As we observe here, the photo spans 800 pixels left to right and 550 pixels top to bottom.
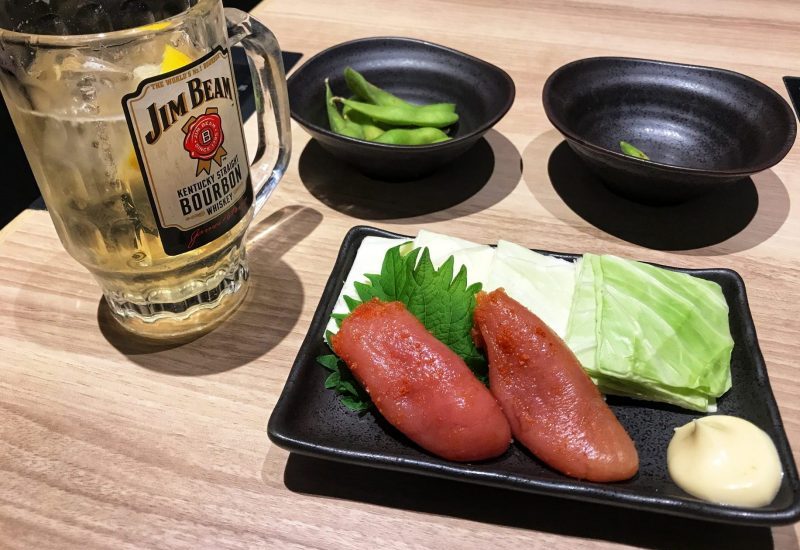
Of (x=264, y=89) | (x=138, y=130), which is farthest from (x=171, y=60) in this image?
(x=264, y=89)

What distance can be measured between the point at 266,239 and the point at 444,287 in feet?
1.36

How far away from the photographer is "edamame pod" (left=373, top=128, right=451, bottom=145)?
1.29m

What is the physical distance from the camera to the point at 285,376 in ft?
3.10

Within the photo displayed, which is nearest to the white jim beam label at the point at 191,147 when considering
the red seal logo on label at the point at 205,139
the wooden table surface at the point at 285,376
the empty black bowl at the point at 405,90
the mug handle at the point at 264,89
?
the red seal logo on label at the point at 205,139

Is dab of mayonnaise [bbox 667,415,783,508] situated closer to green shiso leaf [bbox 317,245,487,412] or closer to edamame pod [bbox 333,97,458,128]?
green shiso leaf [bbox 317,245,487,412]

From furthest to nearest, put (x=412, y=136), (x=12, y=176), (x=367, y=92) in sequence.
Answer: (x=12, y=176) < (x=367, y=92) < (x=412, y=136)

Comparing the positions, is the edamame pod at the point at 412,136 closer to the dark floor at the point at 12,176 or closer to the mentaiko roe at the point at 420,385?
the mentaiko roe at the point at 420,385

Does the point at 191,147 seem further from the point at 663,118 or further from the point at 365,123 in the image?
the point at 663,118

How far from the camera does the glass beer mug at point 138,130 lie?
75 centimetres

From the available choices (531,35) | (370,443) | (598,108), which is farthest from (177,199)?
(531,35)

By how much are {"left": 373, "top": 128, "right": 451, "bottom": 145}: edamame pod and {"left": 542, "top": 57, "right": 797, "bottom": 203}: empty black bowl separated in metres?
0.22

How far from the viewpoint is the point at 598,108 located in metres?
1.39

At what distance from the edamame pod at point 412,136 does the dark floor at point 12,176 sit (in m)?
1.29

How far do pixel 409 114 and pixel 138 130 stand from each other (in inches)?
27.2
